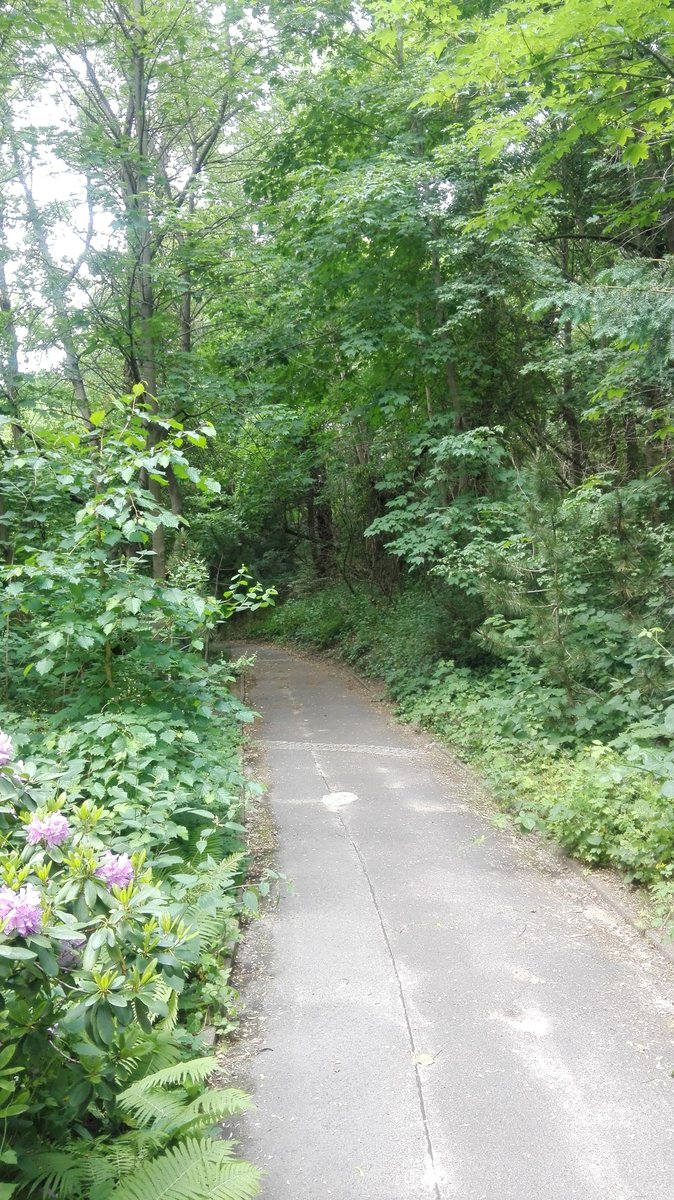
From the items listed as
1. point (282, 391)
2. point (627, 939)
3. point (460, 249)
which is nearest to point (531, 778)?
point (627, 939)

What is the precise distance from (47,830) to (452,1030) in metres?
2.58

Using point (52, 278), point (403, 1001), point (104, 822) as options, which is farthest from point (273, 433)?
point (403, 1001)

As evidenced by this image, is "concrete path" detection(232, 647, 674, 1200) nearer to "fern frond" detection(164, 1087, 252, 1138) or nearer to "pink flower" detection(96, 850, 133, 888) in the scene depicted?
"fern frond" detection(164, 1087, 252, 1138)

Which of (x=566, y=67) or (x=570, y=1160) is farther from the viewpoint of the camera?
(x=566, y=67)

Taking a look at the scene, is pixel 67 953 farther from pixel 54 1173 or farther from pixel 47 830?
pixel 54 1173

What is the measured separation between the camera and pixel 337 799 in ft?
24.9

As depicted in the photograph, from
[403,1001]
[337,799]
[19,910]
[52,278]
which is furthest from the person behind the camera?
[52,278]

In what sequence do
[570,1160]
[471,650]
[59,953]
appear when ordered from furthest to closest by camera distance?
[471,650] → [570,1160] → [59,953]

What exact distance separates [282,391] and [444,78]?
6704 mm

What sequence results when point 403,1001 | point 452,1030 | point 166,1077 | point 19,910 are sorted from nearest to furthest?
point 19,910, point 166,1077, point 452,1030, point 403,1001

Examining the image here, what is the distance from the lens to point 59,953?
2.24 m

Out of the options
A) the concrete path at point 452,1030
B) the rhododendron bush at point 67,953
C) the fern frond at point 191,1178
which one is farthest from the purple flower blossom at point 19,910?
the concrete path at point 452,1030

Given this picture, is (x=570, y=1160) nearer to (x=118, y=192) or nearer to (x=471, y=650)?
(x=471, y=650)

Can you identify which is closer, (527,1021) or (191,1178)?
→ (191,1178)
